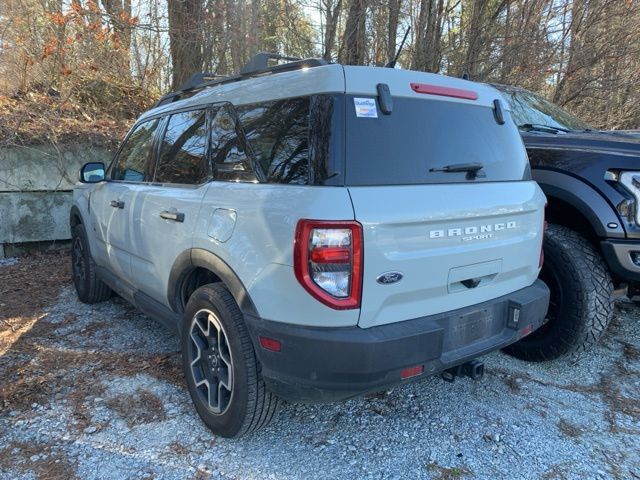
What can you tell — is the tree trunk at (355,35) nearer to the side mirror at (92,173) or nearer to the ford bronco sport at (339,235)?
the side mirror at (92,173)

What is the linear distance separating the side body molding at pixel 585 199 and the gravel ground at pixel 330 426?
1.07 m

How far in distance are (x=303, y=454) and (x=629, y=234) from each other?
258cm

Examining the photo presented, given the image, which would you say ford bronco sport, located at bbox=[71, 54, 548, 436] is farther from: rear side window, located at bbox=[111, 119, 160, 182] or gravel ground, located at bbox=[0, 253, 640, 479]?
rear side window, located at bbox=[111, 119, 160, 182]

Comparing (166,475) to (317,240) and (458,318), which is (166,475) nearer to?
(317,240)

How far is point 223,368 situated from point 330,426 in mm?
741

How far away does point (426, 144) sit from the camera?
2482 millimetres

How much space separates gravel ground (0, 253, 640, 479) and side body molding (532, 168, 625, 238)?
107cm

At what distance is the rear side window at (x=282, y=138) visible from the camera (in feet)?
7.45

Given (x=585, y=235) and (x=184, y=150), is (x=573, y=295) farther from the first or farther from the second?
(x=184, y=150)

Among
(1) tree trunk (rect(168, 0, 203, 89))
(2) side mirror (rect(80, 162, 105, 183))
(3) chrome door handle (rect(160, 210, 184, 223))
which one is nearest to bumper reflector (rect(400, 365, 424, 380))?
(3) chrome door handle (rect(160, 210, 184, 223))

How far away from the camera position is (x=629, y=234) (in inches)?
131

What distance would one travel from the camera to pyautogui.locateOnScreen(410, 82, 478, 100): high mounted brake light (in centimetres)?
251

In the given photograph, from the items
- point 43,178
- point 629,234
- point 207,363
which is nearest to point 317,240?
point 207,363

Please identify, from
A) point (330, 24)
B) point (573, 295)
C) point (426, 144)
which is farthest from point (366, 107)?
point (330, 24)
